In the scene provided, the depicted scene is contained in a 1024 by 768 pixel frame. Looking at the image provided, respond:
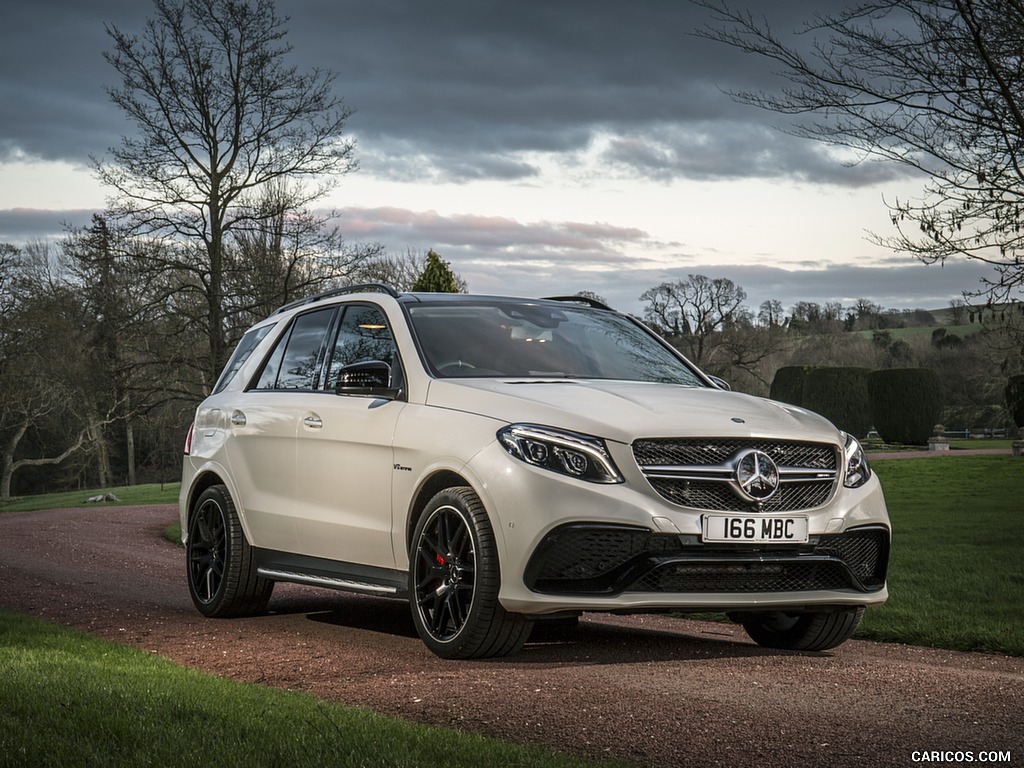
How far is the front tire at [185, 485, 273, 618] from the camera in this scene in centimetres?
848

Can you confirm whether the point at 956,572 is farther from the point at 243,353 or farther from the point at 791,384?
the point at 791,384

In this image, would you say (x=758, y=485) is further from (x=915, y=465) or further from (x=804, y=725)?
(x=915, y=465)

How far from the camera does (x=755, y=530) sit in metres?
6.14

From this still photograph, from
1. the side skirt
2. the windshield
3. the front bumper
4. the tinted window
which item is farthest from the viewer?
the tinted window

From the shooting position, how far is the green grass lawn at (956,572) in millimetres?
8688

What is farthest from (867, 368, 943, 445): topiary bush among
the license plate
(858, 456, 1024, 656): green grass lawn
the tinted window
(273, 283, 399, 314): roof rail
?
the license plate

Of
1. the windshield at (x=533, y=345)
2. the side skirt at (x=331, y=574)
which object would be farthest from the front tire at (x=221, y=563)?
the windshield at (x=533, y=345)

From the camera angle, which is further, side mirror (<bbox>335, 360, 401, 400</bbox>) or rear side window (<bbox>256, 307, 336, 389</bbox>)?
rear side window (<bbox>256, 307, 336, 389</bbox>)

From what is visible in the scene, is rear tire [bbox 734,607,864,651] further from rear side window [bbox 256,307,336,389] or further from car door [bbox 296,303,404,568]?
rear side window [bbox 256,307,336,389]

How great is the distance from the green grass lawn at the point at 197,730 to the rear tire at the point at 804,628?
302 centimetres

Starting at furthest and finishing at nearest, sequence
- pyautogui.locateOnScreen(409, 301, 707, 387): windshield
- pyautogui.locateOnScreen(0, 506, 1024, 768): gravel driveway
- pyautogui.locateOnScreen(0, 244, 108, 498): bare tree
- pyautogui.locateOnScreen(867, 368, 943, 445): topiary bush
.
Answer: pyautogui.locateOnScreen(867, 368, 943, 445): topiary bush, pyautogui.locateOnScreen(0, 244, 108, 498): bare tree, pyautogui.locateOnScreen(409, 301, 707, 387): windshield, pyautogui.locateOnScreen(0, 506, 1024, 768): gravel driveway

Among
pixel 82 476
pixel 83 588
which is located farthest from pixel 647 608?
pixel 82 476

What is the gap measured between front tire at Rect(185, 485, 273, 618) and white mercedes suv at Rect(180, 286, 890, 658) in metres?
0.03

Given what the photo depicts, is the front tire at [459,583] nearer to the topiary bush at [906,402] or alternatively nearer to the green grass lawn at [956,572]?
the green grass lawn at [956,572]
